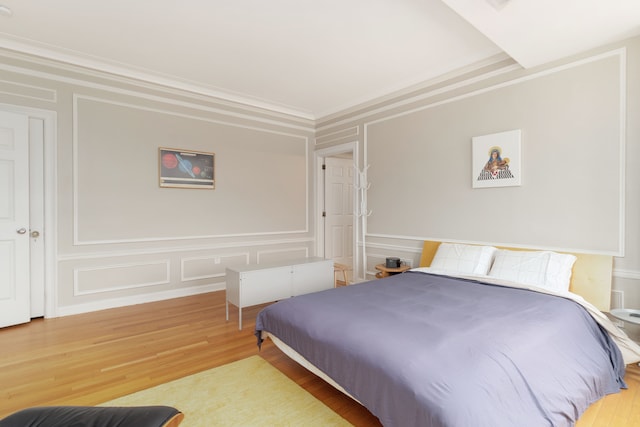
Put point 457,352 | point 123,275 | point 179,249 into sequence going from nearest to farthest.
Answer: point 457,352
point 123,275
point 179,249

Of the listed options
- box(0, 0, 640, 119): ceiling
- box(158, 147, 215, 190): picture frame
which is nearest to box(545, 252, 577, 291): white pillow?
box(0, 0, 640, 119): ceiling

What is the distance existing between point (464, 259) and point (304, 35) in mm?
2619

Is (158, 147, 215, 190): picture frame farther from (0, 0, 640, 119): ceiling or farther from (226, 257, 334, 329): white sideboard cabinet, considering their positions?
(226, 257, 334, 329): white sideboard cabinet

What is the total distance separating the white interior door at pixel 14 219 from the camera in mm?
3121

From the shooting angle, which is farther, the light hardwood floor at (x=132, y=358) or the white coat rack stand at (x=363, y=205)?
the white coat rack stand at (x=363, y=205)

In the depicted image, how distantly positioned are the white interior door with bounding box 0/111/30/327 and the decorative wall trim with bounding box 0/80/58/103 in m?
0.23

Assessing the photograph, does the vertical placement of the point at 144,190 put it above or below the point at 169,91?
below

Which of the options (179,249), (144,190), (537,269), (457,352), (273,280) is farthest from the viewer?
(179,249)

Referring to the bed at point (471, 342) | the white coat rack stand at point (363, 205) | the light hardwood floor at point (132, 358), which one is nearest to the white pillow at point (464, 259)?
the bed at point (471, 342)

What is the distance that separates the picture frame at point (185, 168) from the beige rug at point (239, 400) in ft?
8.68

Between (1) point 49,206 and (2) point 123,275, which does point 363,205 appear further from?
(1) point 49,206

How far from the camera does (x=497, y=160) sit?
3217mm

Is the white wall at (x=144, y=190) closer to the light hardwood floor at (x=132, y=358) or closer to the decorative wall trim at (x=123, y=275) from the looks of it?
the decorative wall trim at (x=123, y=275)

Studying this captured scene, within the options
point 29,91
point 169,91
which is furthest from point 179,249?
point 29,91
